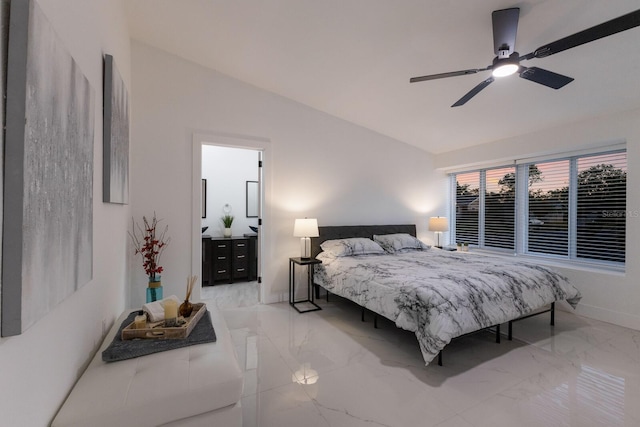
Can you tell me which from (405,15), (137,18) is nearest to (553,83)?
(405,15)

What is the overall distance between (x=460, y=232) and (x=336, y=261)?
3.09 meters

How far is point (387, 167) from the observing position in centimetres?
517

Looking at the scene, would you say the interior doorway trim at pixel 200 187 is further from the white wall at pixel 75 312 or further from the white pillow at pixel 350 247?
the white wall at pixel 75 312

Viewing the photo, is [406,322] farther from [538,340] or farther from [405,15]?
[405,15]

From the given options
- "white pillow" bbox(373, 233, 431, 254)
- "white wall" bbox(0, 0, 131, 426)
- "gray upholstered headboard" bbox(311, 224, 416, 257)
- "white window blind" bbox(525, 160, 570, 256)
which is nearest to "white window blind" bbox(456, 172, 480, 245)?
"white window blind" bbox(525, 160, 570, 256)

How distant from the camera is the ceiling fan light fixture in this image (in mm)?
2166

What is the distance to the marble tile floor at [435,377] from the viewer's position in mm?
1909

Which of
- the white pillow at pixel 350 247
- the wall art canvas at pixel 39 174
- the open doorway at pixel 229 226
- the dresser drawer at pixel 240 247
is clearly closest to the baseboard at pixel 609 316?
the white pillow at pixel 350 247

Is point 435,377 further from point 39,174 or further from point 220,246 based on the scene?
point 220,246

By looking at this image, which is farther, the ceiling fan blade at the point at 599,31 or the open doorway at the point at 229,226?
the open doorway at the point at 229,226

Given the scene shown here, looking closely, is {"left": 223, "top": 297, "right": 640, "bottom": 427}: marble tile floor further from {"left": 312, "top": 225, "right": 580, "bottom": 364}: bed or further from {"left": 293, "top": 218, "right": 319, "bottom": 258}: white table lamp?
{"left": 293, "top": 218, "right": 319, "bottom": 258}: white table lamp

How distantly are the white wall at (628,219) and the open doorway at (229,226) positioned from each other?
4.10 meters

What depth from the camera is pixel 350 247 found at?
4184 millimetres

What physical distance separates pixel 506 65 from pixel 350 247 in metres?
2.71
